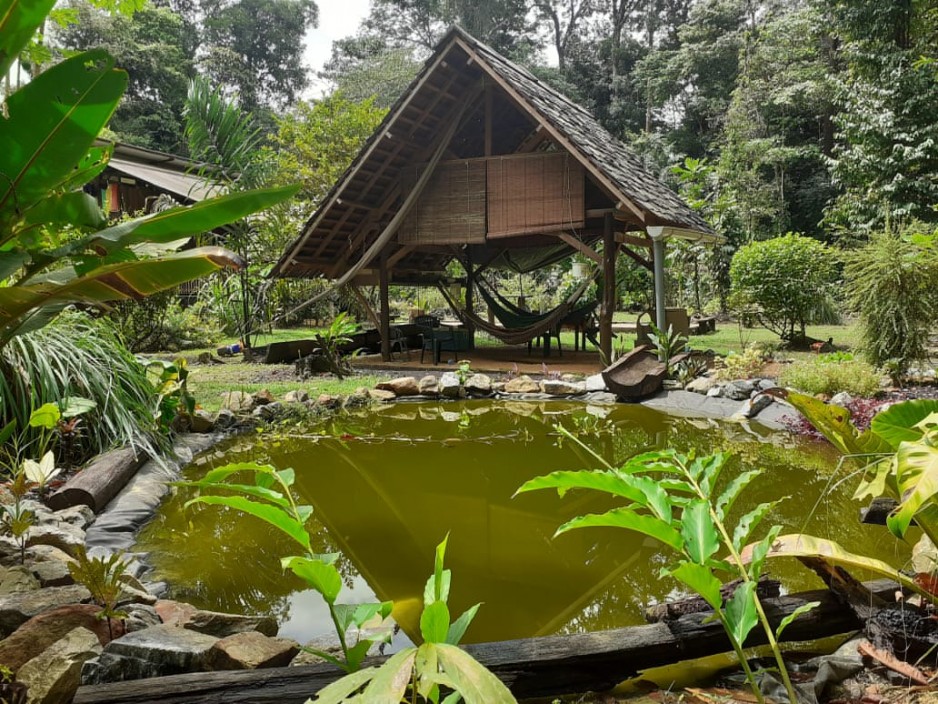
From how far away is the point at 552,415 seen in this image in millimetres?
5258

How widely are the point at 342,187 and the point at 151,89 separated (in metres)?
19.2

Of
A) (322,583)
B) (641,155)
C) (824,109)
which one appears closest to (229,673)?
(322,583)

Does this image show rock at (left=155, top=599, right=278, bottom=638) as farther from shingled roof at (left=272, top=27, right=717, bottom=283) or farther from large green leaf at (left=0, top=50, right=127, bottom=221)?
shingled roof at (left=272, top=27, right=717, bottom=283)

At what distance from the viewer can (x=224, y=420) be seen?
181 inches

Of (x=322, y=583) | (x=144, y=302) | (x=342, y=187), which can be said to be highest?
(x=342, y=187)

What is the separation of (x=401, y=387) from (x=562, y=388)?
5.23ft

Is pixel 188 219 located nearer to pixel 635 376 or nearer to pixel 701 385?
pixel 635 376

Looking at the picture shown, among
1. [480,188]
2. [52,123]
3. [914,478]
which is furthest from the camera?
[480,188]

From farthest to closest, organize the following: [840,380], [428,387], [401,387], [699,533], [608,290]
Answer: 1. [608,290]
2. [428,387]
3. [401,387]
4. [840,380]
5. [699,533]

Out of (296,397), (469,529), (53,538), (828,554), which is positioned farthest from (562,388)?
(828,554)

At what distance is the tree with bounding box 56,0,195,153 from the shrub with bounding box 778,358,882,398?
20.8 meters

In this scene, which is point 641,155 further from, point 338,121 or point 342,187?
point 342,187

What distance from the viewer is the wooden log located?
2779mm

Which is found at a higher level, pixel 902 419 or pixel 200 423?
pixel 902 419
